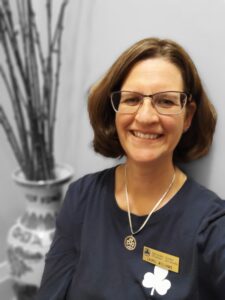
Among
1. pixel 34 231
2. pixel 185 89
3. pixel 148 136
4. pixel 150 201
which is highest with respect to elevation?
pixel 185 89

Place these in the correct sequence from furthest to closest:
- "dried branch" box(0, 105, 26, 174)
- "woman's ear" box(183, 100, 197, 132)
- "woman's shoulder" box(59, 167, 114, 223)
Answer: "dried branch" box(0, 105, 26, 174) → "woman's shoulder" box(59, 167, 114, 223) → "woman's ear" box(183, 100, 197, 132)

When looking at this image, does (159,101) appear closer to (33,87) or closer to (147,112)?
(147,112)

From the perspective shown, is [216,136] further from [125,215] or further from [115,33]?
[115,33]

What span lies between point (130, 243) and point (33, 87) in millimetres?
701

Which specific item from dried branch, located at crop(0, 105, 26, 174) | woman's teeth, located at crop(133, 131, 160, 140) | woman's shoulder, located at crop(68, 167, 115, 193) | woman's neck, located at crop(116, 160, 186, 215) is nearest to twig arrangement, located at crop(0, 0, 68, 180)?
dried branch, located at crop(0, 105, 26, 174)

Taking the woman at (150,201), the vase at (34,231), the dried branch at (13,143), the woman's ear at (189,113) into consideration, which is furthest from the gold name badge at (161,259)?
the dried branch at (13,143)

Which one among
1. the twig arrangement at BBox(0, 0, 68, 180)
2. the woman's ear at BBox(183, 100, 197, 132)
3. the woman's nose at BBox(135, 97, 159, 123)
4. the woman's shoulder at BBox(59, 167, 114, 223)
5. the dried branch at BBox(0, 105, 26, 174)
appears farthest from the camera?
the dried branch at BBox(0, 105, 26, 174)

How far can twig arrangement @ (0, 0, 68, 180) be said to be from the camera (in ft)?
4.61

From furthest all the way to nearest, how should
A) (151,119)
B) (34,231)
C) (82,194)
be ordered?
(34,231) < (82,194) < (151,119)

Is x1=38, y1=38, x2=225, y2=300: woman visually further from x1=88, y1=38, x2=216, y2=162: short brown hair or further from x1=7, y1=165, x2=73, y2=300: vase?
x1=7, y1=165, x2=73, y2=300: vase

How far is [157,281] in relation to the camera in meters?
1.04

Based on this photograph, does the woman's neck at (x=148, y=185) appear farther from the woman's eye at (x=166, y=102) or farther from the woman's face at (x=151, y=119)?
the woman's eye at (x=166, y=102)

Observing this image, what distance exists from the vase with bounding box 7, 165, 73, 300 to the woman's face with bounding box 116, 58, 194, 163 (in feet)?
→ 1.80

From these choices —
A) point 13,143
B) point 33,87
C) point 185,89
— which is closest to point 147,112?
point 185,89
